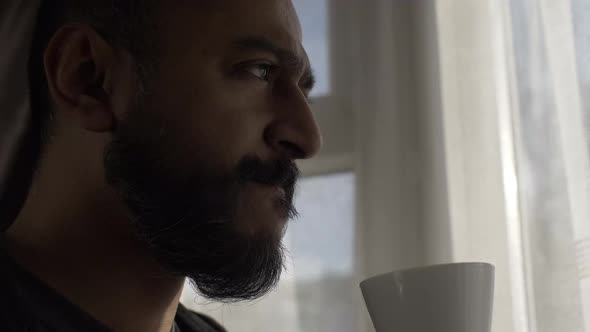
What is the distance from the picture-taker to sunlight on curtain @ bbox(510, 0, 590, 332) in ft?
3.36

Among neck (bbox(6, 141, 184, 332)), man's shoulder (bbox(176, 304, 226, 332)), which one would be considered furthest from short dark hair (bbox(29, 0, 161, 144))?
man's shoulder (bbox(176, 304, 226, 332))

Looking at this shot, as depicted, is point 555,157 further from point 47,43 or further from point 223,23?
point 47,43

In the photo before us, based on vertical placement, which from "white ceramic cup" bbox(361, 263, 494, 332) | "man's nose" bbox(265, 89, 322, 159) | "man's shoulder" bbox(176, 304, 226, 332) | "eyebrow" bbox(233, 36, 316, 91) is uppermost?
"eyebrow" bbox(233, 36, 316, 91)

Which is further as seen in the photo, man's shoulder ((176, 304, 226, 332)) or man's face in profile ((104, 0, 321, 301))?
man's shoulder ((176, 304, 226, 332))

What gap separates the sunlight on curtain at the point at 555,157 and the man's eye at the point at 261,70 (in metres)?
0.37

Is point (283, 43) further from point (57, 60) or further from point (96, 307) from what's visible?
point (96, 307)

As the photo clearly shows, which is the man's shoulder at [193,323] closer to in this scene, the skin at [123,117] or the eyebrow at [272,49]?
the skin at [123,117]

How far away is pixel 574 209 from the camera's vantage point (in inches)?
41.0

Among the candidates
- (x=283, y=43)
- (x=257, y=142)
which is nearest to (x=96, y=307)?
(x=257, y=142)

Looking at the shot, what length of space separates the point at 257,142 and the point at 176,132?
102 mm

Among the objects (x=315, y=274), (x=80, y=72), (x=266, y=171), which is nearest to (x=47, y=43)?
(x=80, y=72)

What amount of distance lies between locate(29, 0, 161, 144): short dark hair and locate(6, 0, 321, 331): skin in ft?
0.05

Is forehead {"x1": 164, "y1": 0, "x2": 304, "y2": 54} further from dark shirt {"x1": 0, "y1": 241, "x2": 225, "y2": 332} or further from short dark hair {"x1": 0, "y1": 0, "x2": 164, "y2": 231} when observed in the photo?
dark shirt {"x1": 0, "y1": 241, "x2": 225, "y2": 332}

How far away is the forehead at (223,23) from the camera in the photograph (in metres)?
1.00
